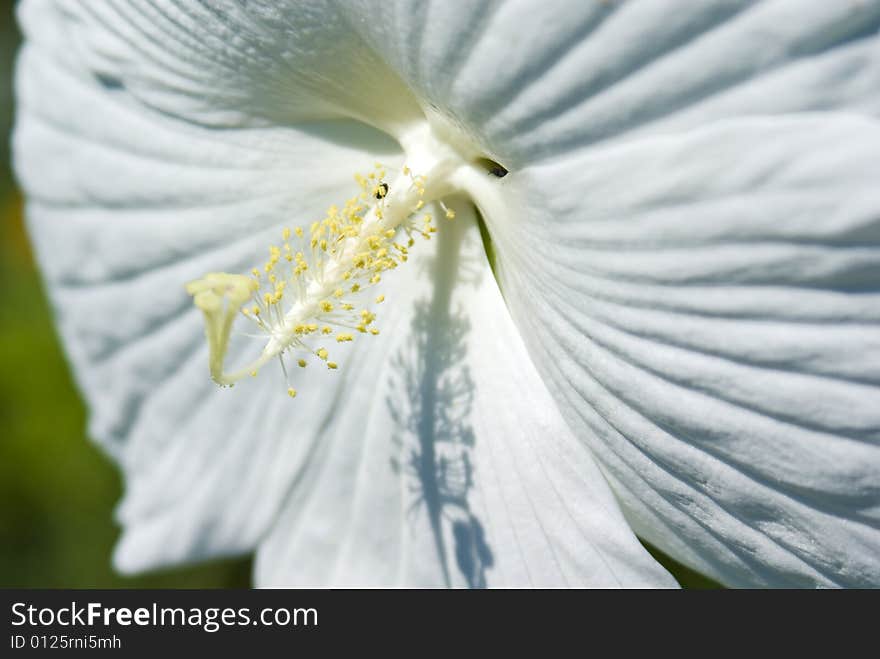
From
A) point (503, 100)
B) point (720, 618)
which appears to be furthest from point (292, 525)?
point (503, 100)

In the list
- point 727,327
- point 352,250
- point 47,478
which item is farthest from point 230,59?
point 47,478

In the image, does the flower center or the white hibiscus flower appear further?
the flower center

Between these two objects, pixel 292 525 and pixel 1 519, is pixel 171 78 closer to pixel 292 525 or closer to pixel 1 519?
pixel 292 525

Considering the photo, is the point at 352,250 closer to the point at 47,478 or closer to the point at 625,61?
the point at 625,61

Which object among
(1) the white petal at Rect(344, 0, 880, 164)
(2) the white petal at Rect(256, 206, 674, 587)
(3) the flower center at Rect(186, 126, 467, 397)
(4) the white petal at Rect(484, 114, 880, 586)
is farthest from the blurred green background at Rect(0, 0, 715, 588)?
(1) the white petal at Rect(344, 0, 880, 164)

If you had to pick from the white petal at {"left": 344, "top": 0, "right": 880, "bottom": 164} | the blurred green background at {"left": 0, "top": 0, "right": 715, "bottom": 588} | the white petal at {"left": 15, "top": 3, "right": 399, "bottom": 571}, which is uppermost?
the white petal at {"left": 344, "top": 0, "right": 880, "bottom": 164}

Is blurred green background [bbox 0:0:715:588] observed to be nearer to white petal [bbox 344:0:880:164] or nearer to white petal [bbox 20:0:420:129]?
white petal [bbox 20:0:420:129]

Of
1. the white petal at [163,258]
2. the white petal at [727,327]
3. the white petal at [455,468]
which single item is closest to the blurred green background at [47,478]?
the white petal at [163,258]

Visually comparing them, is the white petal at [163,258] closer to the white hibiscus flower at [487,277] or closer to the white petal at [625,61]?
the white hibiscus flower at [487,277]
